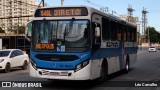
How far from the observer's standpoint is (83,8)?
472 inches

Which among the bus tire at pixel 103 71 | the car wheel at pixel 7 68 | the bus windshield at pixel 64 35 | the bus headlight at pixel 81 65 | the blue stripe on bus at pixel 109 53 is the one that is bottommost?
the car wheel at pixel 7 68

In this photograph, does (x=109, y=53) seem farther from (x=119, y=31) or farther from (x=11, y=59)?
(x=11, y=59)

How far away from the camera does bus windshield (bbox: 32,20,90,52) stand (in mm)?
11586

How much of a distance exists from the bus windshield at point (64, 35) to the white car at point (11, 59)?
29.4 feet

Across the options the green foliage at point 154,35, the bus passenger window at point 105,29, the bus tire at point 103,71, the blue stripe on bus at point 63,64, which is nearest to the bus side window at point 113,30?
the bus passenger window at point 105,29

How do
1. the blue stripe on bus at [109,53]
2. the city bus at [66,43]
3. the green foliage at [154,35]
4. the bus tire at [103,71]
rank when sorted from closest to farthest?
the city bus at [66,43] → the blue stripe on bus at [109,53] → the bus tire at [103,71] → the green foliage at [154,35]

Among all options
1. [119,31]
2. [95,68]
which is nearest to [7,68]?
[119,31]

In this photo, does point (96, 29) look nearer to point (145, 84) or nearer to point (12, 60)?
point (145, 84)

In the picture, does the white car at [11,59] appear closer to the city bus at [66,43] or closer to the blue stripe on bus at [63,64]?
the city bus at [66,43]

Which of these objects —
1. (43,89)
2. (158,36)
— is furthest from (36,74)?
(158,36)

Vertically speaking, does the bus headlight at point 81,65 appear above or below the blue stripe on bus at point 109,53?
below

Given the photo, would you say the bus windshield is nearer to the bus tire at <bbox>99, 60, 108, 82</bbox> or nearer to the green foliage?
the bus tire at <bbox>99, 60, 108, 82</bbox>

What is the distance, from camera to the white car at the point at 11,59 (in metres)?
20.5

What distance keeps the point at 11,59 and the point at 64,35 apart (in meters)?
10.4
